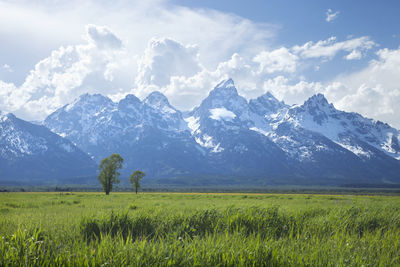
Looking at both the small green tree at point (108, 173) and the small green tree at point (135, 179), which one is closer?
the small green tree at point (108, 173)

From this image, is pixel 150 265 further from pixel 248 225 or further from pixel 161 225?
pixel 248 225

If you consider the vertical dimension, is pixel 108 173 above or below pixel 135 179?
above

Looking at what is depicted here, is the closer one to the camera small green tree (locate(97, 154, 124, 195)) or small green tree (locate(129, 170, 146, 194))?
small green tree (locate(97, 154, 124, 195))

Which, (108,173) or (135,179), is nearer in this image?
(108,173)

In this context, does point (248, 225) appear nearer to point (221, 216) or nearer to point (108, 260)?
point (221, 216)

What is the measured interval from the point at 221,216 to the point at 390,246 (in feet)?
20.8

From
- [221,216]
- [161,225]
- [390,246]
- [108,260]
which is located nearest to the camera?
[108,260]

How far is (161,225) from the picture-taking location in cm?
1109

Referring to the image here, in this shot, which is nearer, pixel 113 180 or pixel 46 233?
pixel 46 233

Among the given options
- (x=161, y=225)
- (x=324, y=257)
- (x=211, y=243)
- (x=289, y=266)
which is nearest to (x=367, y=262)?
(x=324, y=257)

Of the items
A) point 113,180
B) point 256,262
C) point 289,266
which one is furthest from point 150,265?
point 113,180

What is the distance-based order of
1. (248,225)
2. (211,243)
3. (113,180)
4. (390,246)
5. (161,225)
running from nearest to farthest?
(211,243) < (390,246) < (161,225) < (248,225) < (113,180)

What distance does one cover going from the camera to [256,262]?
22.0 ft

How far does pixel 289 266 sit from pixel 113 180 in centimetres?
8355
